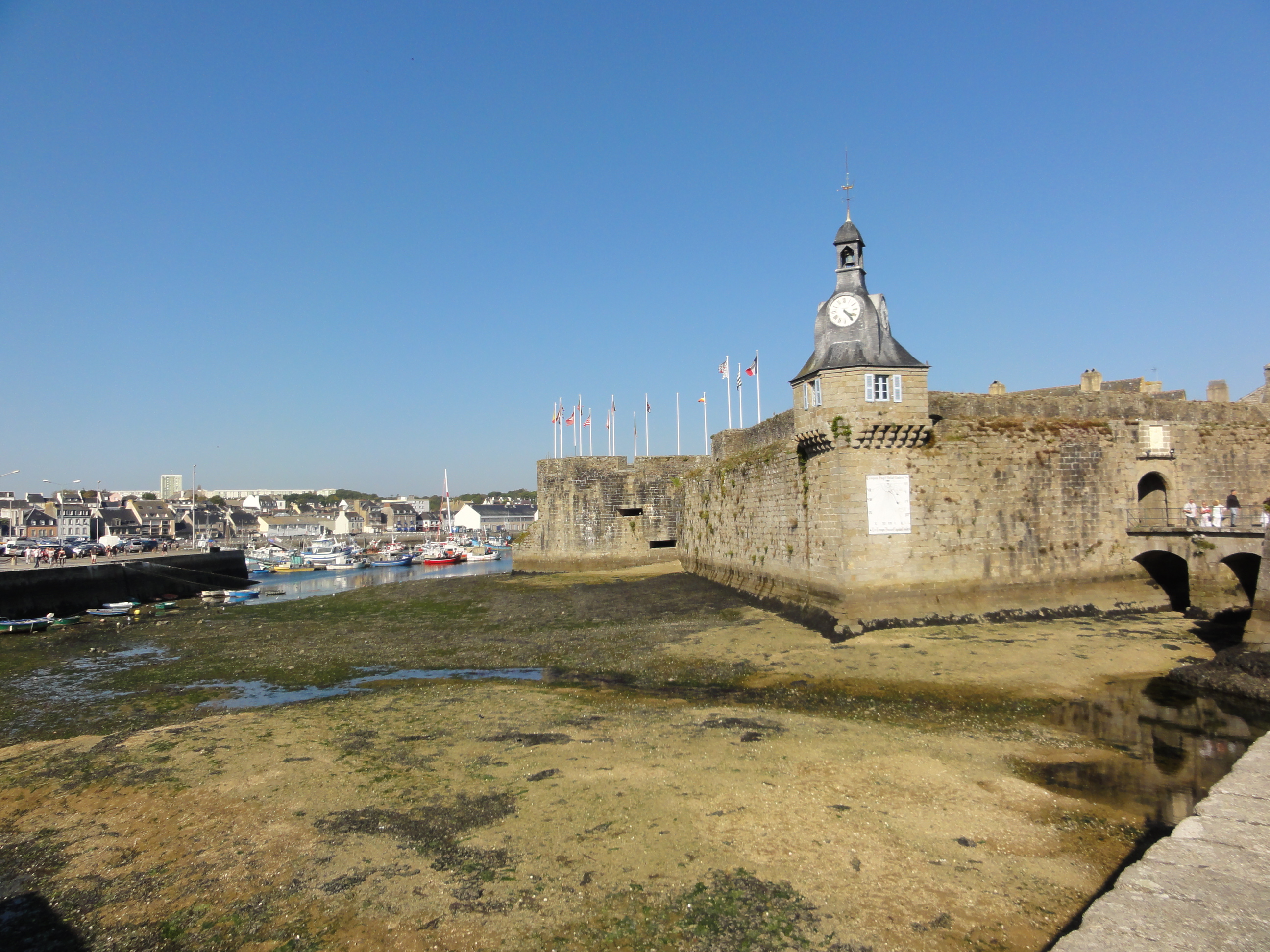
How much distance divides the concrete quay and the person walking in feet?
50.0

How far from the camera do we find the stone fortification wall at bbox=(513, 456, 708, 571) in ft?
112

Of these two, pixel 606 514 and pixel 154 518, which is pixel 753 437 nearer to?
pixel 606 514

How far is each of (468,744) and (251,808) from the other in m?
2.70

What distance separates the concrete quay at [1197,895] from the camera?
4.12 meters

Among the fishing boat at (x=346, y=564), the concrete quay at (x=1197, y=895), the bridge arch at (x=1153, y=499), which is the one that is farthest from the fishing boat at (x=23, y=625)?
the fishing boat at (x=346, y=564)

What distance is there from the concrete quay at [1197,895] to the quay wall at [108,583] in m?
34.2

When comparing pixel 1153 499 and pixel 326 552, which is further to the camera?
pixel 326 552

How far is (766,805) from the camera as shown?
7254 millimetres

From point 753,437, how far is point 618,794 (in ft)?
60.0

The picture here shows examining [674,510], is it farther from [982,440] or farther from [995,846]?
[995,846]

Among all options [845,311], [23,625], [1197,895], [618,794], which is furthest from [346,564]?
[1197,895]

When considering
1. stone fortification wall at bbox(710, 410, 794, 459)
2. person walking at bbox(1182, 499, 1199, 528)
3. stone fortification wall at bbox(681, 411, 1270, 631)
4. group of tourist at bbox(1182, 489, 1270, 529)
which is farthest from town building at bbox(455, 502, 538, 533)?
person walking at bbox(1182, 499, 1199, 528)

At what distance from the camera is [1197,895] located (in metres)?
4.64

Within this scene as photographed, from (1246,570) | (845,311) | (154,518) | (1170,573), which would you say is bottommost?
(1170,573)
